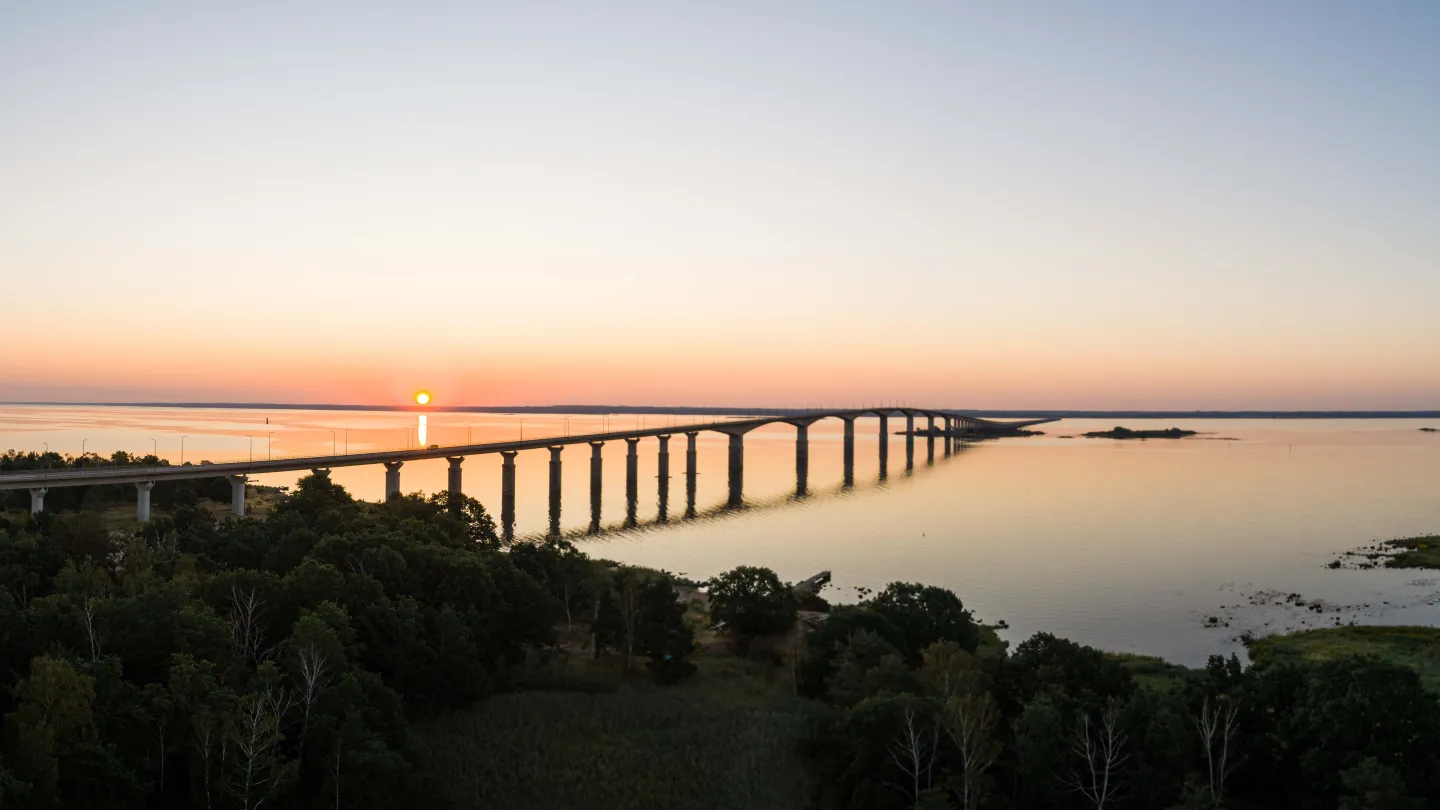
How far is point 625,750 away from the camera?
98.8ft

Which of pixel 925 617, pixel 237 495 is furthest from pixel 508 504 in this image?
pixel 925 617

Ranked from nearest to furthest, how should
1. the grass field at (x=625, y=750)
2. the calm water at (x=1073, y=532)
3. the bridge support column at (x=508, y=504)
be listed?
the grass field at (x=625, y=750) → the calm water at (x=1073, y=532) → the bridge support column at (x=508, y=504)

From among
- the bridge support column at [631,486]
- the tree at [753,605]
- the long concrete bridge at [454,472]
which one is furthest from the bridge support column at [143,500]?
the tree at [753,605]

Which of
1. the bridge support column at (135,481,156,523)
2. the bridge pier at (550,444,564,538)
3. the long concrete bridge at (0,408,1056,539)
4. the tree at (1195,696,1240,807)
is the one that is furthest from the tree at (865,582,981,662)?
the bridge pier at (550,444,564,538)

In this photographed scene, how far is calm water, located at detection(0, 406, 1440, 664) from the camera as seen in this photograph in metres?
53.3

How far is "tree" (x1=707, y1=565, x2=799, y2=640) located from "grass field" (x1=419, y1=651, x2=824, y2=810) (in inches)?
330

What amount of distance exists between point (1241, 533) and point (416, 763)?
7599cm

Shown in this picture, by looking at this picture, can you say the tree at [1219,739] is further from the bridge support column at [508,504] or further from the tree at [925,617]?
the bridge support column at [508,504]

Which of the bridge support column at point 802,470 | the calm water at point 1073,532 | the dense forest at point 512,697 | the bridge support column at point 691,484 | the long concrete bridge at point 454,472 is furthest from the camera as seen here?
the bridge support column at point 802,470

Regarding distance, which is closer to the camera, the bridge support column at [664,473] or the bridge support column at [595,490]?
the bridge support column at [595,490]

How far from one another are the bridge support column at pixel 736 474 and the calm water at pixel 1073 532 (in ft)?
7.08

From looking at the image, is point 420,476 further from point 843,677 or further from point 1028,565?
point 843,677

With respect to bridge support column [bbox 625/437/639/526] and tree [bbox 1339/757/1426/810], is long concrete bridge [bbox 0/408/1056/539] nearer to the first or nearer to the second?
bridge support column [bbox 625/437/639/526]

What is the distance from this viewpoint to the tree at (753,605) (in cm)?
4512
